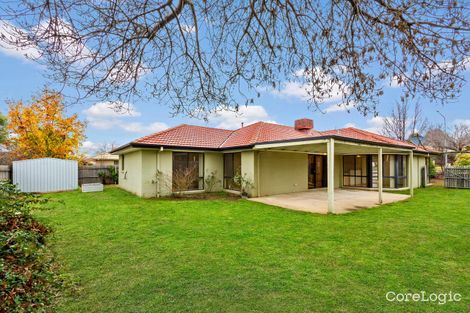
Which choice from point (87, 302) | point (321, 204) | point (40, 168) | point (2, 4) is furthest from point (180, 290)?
point (40, 168)

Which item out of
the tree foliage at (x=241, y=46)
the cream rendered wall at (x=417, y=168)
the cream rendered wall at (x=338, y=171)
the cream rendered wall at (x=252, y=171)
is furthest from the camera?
the cream rendered wall at (x=417, y=168)

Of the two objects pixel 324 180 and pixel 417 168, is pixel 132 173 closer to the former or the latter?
pixel 324 180

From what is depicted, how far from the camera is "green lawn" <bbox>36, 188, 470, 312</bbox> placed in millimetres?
3248

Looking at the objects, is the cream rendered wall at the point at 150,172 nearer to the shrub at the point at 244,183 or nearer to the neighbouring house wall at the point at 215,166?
the neighbouring house wall at the point at 215,166

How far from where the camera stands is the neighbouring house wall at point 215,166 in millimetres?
14695

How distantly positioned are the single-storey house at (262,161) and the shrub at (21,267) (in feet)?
22.8

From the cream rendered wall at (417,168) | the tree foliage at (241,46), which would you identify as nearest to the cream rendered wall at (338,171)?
the cream rendered wall at (417,168)

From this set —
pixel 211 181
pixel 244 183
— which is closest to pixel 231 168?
pixel 211 181

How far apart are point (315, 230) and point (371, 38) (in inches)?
187

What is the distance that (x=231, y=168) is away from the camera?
1485cm

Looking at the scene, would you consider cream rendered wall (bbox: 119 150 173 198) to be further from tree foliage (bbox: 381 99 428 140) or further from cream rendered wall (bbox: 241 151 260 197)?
tree foliage (bbox: 381 99 428 140)

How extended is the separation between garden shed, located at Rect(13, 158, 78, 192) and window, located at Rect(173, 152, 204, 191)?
8287 mm

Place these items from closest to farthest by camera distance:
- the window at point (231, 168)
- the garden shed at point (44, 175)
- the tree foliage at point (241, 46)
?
1. the tree foliage at point (241, 46)
2. the window at point (231, 168)
3. the garden shed at point (44, 175)

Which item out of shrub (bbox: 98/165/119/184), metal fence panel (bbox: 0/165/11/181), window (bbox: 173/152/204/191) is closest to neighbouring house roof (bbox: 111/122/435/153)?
window (bbox: 173/152/204/191)
